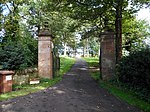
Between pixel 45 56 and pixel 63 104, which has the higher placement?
pixel 45 56

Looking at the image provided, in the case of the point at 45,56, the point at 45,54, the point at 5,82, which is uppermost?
the point at 45,54

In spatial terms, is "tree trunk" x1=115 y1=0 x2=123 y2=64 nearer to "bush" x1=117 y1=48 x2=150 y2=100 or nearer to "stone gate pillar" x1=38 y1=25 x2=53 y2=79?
"bush" x1=117 y1=48 x2=150 y2=100

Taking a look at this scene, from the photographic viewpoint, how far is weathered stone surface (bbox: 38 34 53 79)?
47.7 ft

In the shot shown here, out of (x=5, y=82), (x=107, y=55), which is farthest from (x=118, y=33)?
(x=5, y=82)

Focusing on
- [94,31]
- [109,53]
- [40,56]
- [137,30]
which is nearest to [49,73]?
[40,56]

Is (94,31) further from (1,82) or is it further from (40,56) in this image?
(1,82)

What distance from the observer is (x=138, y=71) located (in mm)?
10156

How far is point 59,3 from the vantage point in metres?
16.8

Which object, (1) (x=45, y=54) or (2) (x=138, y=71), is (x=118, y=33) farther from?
(2) (x=138, y=71)

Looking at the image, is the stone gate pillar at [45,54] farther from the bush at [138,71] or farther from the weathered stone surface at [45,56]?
the bush at [138,71]

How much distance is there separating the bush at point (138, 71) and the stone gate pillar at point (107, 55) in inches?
81.5

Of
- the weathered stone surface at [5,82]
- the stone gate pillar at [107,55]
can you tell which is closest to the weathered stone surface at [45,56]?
the stone gate pillar at [107,55]

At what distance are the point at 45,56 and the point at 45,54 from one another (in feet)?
0.41

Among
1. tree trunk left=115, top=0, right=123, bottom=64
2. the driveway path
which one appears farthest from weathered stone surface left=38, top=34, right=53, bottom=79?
the driveway path
